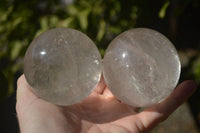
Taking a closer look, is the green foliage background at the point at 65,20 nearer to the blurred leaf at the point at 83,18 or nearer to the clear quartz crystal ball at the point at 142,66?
the blurred leaf at the point at 83,18

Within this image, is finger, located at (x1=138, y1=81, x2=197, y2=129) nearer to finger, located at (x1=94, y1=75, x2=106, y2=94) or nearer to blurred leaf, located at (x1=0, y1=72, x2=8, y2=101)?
finger, located at (x1=94, y1=75, x2=106, y2=94)

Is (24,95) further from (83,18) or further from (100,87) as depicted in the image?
(83,18)

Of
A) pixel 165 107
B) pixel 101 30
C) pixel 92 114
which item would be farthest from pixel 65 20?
pixel 165 107

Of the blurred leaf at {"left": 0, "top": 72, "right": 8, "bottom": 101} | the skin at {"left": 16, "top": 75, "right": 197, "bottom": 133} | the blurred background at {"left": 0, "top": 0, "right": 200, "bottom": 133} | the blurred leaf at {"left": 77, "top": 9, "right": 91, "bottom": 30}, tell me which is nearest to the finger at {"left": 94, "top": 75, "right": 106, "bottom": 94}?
the skin at {"left": 16, "top": 75, "right": 197, "bottom": 133}

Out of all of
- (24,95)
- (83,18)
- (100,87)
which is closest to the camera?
(24,95)

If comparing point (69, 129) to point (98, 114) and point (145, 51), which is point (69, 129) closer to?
point (98, 114)

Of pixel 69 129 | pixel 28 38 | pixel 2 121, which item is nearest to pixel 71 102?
pixel 69 129
